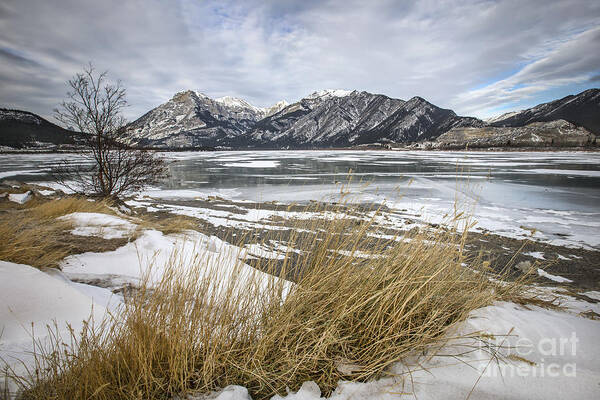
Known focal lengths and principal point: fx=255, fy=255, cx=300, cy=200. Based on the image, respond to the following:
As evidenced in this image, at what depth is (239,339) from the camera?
1760mm

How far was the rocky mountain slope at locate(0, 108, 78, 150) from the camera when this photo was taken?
317ft

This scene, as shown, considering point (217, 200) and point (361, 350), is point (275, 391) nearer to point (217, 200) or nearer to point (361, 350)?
point (361, 350)

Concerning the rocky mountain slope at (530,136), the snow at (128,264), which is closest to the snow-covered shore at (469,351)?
the snow at (128,264)

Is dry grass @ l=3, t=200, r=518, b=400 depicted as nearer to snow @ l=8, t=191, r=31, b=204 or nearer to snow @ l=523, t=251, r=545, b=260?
snow @ l=523, t=251, r=545, b=260

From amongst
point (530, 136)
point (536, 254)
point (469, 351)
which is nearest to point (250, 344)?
A: point (469, 351)

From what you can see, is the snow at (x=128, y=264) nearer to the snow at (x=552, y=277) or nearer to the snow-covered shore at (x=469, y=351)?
the snow-covered shore at (x=469, y=351)

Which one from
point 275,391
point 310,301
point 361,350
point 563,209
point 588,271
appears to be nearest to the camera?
point 275,391

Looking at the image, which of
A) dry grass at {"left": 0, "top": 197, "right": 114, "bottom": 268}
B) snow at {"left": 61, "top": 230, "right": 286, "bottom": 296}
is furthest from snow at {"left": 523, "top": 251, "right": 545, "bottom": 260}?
dry grass at {"left": 0, "top": 197, "right": 114, "bottom": 268}

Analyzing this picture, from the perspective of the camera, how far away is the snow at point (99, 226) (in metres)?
4.44

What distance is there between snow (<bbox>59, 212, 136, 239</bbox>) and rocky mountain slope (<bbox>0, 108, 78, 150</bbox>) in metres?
121

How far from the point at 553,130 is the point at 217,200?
411 ft

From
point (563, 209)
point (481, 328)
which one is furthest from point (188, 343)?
point (563, 209)

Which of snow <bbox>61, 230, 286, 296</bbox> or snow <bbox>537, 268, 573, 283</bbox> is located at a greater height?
snow <bbox>61, 230, 286, 296</bbox>

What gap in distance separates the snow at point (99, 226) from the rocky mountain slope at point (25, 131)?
120666 mm
